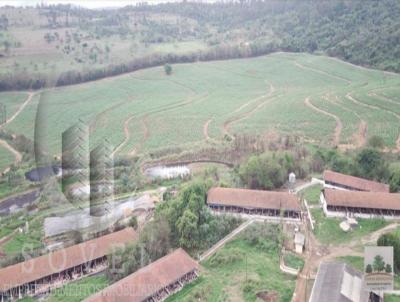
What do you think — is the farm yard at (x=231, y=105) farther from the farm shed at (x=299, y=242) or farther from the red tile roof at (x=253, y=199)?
the farm shed at (x=299, y=242)

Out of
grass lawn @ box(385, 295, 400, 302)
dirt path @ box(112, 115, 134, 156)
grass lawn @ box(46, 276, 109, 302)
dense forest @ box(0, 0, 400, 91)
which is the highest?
dense forest @ box(0, 0, 400, 91)

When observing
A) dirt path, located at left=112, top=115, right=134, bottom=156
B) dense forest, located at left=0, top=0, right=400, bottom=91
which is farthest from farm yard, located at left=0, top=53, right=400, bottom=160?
dense forest, located at left=0, top=0, right=400, bottom=91

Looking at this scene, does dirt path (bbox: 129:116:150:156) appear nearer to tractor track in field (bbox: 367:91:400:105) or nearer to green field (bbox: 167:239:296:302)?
green field (bbox: 167:239:296:302)

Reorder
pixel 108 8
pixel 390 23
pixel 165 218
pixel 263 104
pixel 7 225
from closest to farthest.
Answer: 1. pixel 165 218
2. pixel 7 225
3. pixel 263 104
4. pixel 390 23
5. pixel 108 8

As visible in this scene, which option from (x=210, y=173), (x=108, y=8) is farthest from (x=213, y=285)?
(x=108, y=8)

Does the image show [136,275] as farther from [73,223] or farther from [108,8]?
[108,8]

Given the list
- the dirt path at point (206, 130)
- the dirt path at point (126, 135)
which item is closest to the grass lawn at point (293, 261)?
the dirt path at point (126, 135)

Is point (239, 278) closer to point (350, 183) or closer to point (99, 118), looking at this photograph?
point (350, 183)
